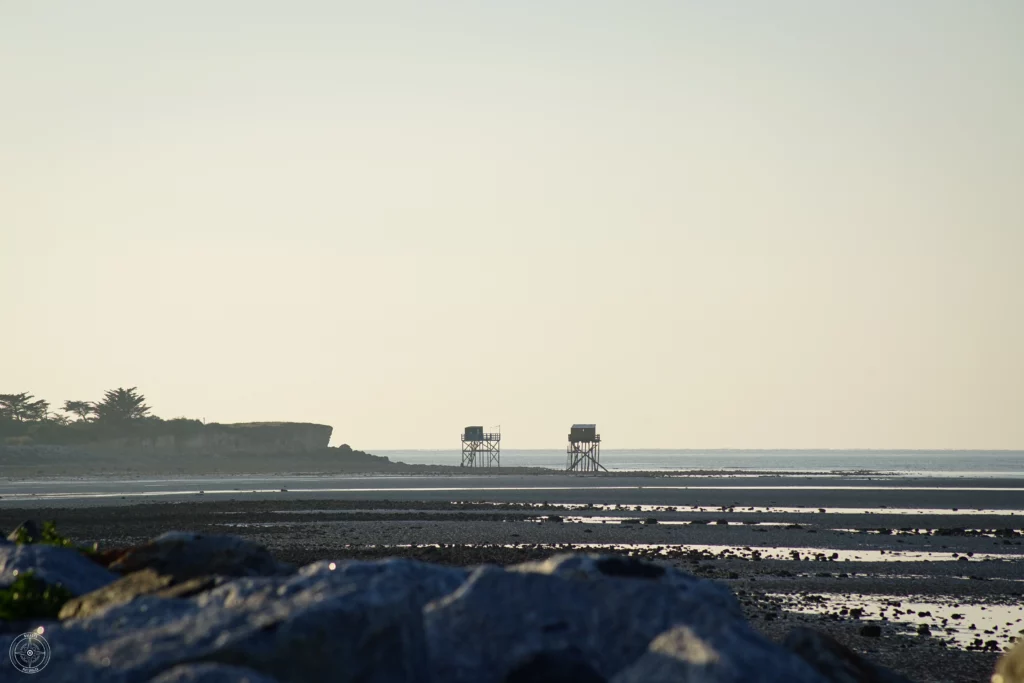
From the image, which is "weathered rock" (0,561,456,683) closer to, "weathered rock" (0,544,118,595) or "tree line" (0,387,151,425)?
"weathered rock" (0,544,118,595)

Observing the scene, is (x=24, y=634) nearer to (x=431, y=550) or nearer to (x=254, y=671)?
→ (x=254, y=671)

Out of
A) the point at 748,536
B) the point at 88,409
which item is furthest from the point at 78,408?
the point at 748,536

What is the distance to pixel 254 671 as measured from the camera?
21.6 ft

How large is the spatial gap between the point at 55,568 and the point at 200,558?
1.67m

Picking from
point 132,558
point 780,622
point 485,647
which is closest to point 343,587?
point 485,647

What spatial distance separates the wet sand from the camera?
718 inches

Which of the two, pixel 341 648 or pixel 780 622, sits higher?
pixel 341 648

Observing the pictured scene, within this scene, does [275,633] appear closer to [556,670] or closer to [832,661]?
[556,670]

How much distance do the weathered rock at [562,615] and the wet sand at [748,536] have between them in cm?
799

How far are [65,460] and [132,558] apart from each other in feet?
395

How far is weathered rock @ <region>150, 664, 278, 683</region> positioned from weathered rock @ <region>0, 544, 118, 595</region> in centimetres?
365

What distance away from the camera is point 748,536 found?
115ft

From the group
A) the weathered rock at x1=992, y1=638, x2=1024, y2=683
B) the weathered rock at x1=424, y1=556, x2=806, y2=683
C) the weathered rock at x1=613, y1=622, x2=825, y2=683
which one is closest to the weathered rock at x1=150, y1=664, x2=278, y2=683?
the weathered rock at x1=424, y1=556, x2=806, y2=683

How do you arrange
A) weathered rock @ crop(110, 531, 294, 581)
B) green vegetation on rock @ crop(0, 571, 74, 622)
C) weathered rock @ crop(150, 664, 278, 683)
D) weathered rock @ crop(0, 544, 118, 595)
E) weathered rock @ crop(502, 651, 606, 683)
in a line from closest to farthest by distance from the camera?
1. weathered rock @ crop(150, 664, 278, 683)
2. weathered rock @ crop(502, 651, 606, 683)
3. green vegetation on rock @ crop(0, 571, 74, 622)
4. weathered rock @ crop(110, 531, 294, 581)
5. weathered rock @ crop(0, 544, 118, 595)
